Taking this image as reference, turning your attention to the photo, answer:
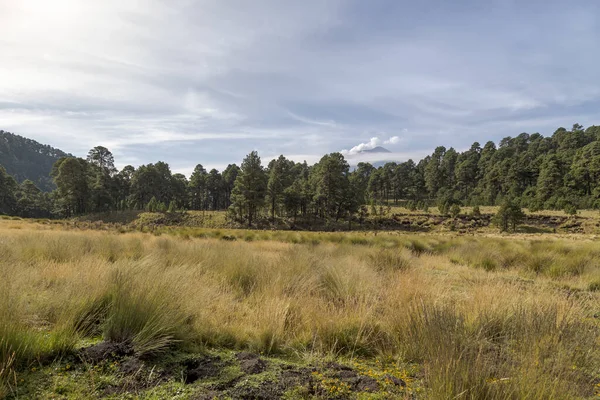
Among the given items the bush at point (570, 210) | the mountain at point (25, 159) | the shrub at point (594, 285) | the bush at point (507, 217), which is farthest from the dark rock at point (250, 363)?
the mountain at point (25, 159)

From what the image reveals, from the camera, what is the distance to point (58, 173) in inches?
2569

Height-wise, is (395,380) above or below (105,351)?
below

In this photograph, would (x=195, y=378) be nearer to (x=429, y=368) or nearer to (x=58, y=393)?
(x=58, y=393)

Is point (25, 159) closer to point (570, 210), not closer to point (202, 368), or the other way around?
point (202, 368)

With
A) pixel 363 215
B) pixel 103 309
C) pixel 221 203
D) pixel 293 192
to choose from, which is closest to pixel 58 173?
pixel 221 203

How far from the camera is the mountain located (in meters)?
156

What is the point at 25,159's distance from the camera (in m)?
171

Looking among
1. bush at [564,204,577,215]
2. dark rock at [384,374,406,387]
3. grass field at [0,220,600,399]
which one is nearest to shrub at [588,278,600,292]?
grass field at [0,220,600,399]

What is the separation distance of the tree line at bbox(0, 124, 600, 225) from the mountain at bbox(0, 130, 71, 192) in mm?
101271

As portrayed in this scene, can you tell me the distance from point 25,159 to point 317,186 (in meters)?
199

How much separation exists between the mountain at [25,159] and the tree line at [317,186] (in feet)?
332

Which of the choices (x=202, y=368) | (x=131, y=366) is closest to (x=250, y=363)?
(x=202, y=368)

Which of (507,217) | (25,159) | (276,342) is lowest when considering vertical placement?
(507,217)

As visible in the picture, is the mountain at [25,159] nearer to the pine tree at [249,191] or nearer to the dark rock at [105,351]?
the pine tree at [249,191]
